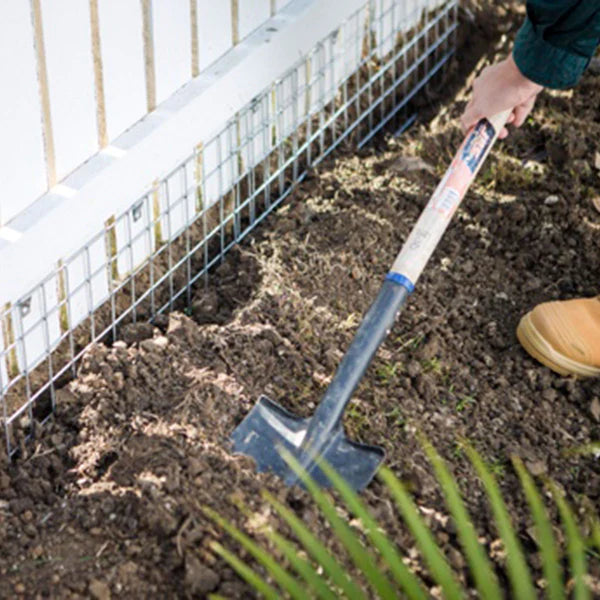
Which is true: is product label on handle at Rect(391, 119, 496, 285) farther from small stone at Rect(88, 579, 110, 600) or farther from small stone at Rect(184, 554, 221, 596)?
small stone at Rect(88, 579, 110, 600)

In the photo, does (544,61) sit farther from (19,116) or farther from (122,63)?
(19,116)

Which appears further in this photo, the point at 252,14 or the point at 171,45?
the point at 252,14

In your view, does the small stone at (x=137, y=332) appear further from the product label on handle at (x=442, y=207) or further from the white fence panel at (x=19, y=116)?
the product label on handle at (x=442, y=207)

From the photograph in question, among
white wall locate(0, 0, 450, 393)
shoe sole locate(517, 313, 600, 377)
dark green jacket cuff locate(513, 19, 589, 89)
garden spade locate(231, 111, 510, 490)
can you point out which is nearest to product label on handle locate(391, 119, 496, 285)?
garden spade locate(231, 111, 510, 490)

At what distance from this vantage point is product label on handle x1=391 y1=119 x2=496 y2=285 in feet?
7.34

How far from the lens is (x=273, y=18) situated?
278 cm

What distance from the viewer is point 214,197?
8.97 feet

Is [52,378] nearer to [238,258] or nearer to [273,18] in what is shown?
[238,258]

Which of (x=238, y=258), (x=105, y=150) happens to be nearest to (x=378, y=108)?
(x=238, y=258)

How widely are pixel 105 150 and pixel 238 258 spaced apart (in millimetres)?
516

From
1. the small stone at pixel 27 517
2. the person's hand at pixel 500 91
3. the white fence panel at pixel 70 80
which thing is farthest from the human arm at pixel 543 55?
the small stone at pixel 27 517

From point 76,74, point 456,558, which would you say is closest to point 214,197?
point 76,74

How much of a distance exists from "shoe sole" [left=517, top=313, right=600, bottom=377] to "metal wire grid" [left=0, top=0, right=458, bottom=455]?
79 centimetres

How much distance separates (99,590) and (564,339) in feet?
3.87
